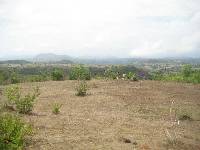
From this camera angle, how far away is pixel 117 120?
18.0 m

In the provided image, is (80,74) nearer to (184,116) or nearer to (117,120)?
(184,116)

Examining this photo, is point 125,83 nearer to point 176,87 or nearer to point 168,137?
point 176,87

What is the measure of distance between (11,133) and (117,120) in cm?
655

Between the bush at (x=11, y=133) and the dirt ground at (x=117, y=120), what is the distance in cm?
75

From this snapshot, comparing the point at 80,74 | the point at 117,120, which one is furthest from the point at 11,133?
the point at 80,74

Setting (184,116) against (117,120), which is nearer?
(117,120)

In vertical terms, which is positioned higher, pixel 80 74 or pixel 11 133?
pixel 80 74

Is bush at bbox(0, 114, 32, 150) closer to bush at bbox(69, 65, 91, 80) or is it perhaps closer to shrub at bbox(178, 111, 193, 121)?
shrub at bbox(178, 111, 193, 121)

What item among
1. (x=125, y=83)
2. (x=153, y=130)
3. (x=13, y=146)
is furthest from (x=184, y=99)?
(x=13, y=146)

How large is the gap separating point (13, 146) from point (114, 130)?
5344 millimetres

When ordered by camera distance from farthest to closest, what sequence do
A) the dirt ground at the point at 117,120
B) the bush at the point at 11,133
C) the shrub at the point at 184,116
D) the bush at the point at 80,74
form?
the bush at the point at 80,74 < the shrub at the point at 184,116 < the dirt ground at the point at 117,120 < the bush at the point at 11,133

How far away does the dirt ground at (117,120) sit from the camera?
14.1 meters

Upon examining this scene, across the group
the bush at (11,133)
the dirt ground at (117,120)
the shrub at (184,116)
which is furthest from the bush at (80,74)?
the bush at (11,133)

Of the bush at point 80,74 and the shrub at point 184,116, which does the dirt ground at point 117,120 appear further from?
the bush at point 80,74
